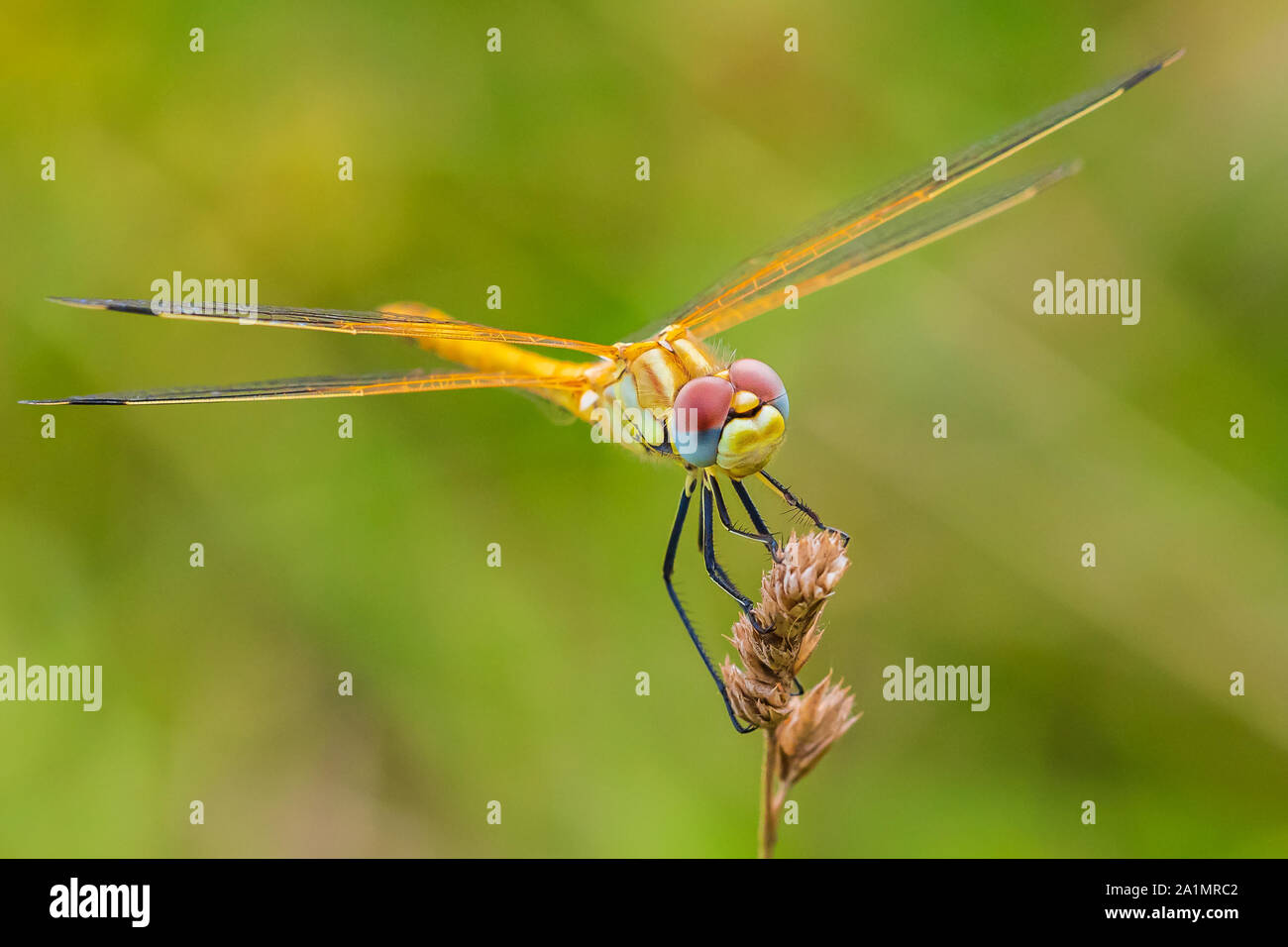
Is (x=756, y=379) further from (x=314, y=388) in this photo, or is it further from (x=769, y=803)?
(x=314, y=388)

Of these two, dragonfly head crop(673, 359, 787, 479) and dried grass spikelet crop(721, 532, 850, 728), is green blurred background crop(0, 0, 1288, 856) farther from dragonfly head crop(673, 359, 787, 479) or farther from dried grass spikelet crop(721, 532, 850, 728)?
dried grass spikelet crop(721, 532, 850, 728)

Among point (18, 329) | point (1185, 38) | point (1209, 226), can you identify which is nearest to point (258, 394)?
point (18, 329)

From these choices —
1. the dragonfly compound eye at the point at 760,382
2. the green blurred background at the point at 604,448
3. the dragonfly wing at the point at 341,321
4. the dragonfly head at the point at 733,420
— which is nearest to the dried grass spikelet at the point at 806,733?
the dragonfly head at the point at 733,420

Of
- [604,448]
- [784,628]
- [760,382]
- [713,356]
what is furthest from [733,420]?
[604,448]

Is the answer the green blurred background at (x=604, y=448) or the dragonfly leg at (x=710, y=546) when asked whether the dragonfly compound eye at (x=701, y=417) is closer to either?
the dragonfly leg at (x=710, y=546)

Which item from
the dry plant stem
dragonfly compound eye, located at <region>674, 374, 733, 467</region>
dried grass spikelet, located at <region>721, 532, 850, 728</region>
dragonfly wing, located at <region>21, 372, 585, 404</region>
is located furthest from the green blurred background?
dried grass spikelet, located at <region>721, 532, 850, 728</region>
